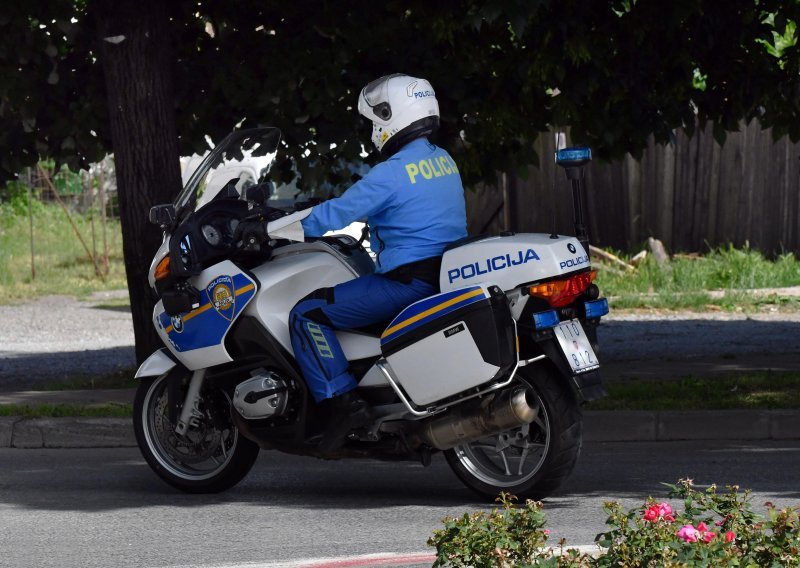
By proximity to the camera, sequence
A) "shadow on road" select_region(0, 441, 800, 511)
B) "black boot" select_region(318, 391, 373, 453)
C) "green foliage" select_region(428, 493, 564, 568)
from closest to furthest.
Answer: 1. "green foliage" select_region(428, 493, 564, 568)
2. "black boot" select_region(318, 391, 373, 453)
3. "shadow on road" select_region(0, 441, 800, 511)

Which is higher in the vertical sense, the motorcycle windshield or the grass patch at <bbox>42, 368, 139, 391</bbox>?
the motorcycle windshield

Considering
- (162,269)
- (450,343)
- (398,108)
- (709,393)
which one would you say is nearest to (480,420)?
(450,343)

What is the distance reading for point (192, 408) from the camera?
278 inches

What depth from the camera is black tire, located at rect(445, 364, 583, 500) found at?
6312 millimetres

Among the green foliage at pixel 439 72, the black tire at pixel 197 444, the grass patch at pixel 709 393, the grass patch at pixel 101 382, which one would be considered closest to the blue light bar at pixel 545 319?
the black tire at pixel 197 444

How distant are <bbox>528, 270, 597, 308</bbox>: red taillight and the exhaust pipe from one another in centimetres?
41

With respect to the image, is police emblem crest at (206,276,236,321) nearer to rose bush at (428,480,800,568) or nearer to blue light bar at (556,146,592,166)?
blue light bar at (556,146,592,166)

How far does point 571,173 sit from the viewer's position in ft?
20.9

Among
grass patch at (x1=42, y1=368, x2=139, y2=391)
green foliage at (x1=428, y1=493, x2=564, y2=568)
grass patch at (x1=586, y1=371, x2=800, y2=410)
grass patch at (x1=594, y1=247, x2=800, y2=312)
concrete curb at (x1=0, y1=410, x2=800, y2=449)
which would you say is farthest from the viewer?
grass patch at (x1=594, y1=247, x2=800, y2=312)

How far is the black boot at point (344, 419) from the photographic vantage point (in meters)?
6.53

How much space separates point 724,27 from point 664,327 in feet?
14.9

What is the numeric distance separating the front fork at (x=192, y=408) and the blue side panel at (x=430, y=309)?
1.10 meters

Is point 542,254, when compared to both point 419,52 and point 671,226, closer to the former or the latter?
point 419,52

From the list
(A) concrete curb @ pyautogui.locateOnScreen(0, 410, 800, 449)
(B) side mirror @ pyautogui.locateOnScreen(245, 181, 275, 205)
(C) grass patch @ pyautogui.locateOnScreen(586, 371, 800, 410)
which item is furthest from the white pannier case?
(C) grass patch @ pyautogui.locateOnScreen(586, 371, 800, 410)
